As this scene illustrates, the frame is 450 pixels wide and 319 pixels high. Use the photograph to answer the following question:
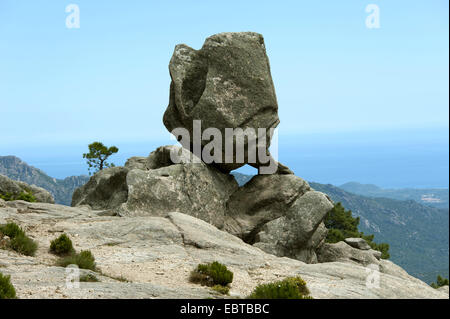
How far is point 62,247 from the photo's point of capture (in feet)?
57.0

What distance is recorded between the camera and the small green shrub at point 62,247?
57.0 feet

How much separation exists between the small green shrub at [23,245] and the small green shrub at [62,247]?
0.71 m

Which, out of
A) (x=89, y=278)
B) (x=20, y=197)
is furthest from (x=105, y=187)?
(x=89, y=278)

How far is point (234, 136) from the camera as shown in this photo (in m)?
28.8

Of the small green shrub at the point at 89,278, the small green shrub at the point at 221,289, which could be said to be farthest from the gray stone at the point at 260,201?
the small green shrub at the point at 89,278

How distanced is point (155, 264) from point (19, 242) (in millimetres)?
5569

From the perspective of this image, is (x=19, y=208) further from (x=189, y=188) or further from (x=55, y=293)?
(x=55, y=293)

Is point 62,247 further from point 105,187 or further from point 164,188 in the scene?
point 105,187

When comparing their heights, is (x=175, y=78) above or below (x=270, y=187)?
above

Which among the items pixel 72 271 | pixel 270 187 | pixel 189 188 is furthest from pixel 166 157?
pixel 72 271

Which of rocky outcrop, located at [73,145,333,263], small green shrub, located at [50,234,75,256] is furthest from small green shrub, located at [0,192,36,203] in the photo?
small green shrub, located at [50,234,75,256]

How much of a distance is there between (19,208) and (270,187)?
16.4 meters

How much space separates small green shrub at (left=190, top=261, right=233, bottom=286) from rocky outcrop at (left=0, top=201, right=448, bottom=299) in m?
0.36
